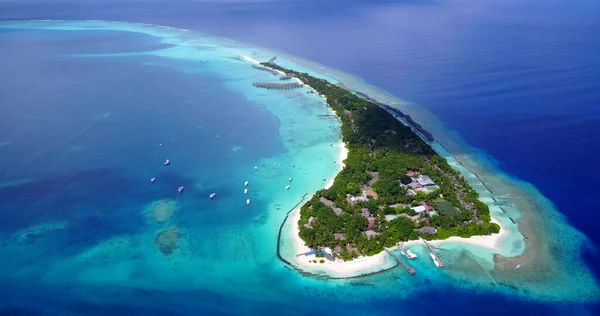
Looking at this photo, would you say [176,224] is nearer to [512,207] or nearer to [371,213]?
[371,213]

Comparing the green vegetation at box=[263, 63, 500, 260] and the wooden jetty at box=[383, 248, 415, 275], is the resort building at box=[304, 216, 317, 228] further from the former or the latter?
the wooden jetty at box=[383, 248, 415, 275]

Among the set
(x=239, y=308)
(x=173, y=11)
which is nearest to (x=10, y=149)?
(x=239, y=308)

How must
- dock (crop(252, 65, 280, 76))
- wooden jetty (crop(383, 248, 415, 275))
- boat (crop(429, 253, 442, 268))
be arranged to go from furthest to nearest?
1. dock (crop(252, 65, 280, 76))
2. boat (crop(429, 253, 442, 268))
3. wooden jetty (crop(383, 248, 415, 275))

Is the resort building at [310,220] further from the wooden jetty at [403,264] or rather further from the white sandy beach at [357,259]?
the wooden jetty at [403,264]

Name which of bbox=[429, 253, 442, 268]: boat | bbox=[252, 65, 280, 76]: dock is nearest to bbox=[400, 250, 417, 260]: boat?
bbox=[429, 253, 442, 268]: boat

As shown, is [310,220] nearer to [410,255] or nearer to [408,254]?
[408,254]

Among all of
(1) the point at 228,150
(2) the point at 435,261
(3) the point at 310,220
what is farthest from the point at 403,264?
(1) the point at 228,150
